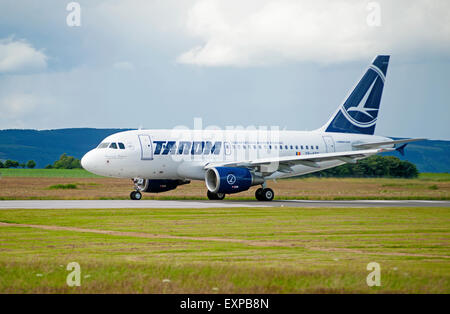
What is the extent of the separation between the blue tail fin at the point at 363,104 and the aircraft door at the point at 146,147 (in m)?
14.4

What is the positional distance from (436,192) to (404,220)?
23.6m

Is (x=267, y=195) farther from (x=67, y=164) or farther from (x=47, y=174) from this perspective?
(x=67, y=164)

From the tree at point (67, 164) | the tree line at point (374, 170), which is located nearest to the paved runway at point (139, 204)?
the tree line at point (374, 170)

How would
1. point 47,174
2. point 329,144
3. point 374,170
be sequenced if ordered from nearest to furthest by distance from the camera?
point 329,144, point 374,170, point 47,174

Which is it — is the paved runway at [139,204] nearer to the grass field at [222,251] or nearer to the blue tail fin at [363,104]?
the grass field at [222,251]

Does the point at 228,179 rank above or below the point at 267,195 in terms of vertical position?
above

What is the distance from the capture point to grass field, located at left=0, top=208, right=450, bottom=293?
14.1 meters

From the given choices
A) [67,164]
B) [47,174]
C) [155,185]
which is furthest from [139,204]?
[67,164]

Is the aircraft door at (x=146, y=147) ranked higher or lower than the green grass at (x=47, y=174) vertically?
higher

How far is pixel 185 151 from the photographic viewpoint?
4338cm

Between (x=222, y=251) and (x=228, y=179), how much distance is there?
72.9 feet

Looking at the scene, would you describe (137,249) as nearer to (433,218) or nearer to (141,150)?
(433,218)

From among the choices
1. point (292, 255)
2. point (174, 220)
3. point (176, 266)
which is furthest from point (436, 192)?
point (176, 266)

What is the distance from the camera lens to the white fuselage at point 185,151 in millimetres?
41719
